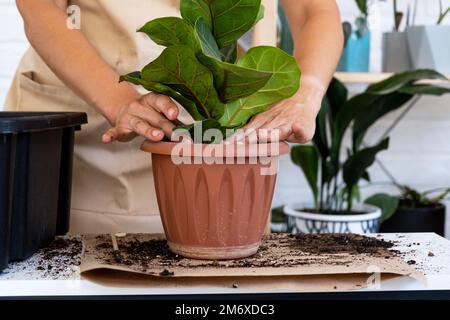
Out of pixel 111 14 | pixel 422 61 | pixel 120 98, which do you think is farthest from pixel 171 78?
pixel 422 61

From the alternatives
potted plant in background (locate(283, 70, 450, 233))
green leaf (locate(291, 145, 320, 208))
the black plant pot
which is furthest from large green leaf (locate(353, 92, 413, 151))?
the black plant pot

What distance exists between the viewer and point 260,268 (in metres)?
0.63

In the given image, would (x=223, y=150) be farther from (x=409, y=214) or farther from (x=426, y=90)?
(x=409, y=214)

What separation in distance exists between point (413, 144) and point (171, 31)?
1.56m

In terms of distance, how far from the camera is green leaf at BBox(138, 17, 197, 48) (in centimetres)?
61

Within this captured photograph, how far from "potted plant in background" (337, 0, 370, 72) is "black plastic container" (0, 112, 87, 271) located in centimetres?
115

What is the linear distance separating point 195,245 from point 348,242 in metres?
0.20

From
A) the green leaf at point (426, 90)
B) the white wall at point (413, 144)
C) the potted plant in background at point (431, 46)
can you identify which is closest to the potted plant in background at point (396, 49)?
the potted plant in background at point (431, 46)

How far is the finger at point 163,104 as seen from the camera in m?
0.69

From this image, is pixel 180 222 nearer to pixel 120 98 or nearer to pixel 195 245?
pixel 195 245

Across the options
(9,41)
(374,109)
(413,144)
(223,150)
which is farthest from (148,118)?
(413,144)

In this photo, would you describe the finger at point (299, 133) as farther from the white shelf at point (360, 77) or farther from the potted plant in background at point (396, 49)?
the potted plant in background at point (396, 49)

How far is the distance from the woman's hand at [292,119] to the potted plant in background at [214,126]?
18mm

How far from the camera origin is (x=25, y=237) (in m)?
0.69
